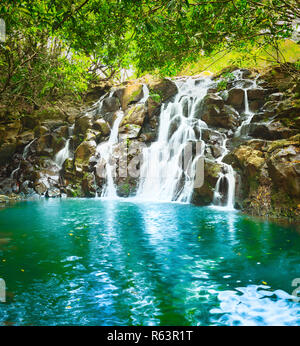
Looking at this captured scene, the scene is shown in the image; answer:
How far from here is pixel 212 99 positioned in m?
17.1

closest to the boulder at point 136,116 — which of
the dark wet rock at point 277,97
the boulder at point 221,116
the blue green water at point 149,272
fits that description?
the boulder at point 221,116

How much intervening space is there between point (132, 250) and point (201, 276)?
80.6 inches

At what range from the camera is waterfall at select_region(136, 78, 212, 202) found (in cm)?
1542

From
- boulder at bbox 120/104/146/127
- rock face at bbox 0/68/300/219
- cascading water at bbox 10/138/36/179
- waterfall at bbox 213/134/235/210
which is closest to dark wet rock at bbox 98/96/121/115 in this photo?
rock face at bbox 0/68/300/219

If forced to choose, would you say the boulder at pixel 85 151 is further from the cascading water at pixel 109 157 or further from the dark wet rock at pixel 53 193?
the dark wet rock at pixel 53 193

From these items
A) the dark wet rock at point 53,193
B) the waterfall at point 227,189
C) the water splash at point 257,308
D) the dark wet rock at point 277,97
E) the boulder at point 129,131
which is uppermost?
the dark wet rock at point 277,97

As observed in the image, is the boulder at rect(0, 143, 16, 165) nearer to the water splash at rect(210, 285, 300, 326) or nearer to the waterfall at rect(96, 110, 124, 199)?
the waterfall at rect(96, 110, 124, 199)

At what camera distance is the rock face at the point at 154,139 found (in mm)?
11148

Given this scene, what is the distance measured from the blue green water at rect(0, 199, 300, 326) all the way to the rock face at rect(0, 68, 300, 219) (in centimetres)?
234

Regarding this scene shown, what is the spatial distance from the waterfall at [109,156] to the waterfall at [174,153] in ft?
5.87

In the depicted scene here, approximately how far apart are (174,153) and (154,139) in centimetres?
245

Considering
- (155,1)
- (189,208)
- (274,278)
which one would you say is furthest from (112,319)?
(189,208)

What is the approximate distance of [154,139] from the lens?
18.7m
